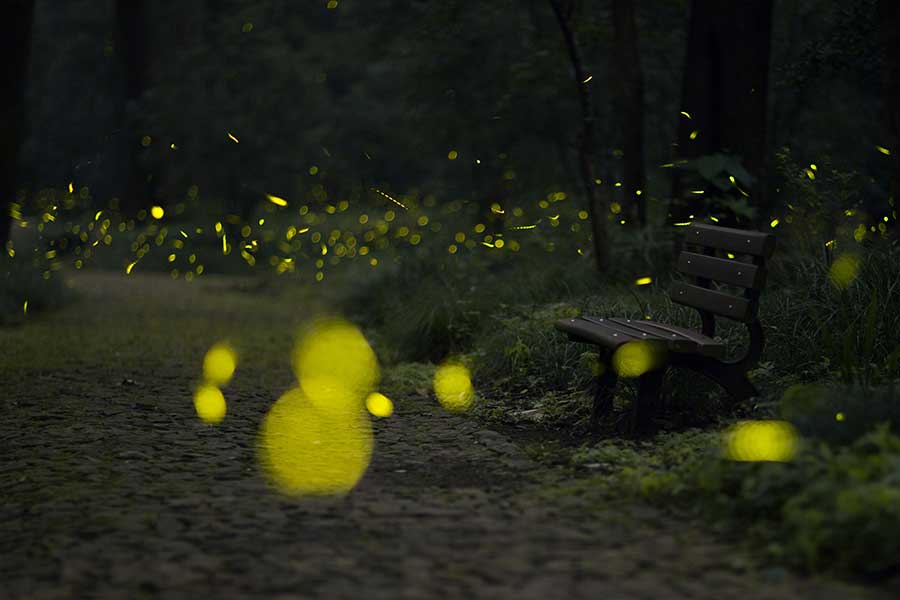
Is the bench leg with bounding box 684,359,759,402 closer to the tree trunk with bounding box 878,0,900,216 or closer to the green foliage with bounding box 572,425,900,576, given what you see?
the green foliage with bounding box 572,425,900,576

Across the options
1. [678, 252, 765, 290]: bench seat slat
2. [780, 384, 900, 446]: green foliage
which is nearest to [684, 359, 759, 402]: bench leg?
[678, 252, 765, 290]: bench seat slat

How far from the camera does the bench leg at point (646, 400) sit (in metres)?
6.35

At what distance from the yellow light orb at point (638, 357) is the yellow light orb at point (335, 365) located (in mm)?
2307

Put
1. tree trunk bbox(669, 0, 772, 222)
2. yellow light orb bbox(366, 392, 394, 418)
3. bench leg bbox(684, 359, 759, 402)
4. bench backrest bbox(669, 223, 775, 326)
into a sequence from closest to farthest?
bench backrest bbox(669, 223, 775, 326), bench leg bbox(684, 359, 759, 402), yellow light orb bbox(366, 392, 394, 418), tree trunk bbox(669, 0, 772, 222)

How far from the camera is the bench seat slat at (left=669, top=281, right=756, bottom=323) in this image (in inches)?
245

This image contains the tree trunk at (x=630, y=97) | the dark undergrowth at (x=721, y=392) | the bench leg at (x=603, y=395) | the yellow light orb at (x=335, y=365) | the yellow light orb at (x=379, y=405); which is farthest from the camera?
the tree trunk at (x=630, y=97)

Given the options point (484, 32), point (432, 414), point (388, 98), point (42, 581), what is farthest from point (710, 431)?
point (388, 98)

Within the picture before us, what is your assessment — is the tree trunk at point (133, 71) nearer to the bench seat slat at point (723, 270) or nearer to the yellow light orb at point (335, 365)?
the yellow light orb at point (335, 365)

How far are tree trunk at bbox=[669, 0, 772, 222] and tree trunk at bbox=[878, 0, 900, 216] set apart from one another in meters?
1.86

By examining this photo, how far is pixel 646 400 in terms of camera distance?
20.9 feet

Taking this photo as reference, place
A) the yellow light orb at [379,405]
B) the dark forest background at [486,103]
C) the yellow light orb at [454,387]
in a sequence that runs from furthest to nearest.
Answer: the dark forest background at [486,103] → the yellow light orb at [454,387] → the yellow light orb at [379,405]

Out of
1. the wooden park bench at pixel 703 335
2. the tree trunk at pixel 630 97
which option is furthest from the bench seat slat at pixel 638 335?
the tree trunk at pixel 630 97

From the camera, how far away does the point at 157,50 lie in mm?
29578

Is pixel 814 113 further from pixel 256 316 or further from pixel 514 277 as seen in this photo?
pixel 256 316
